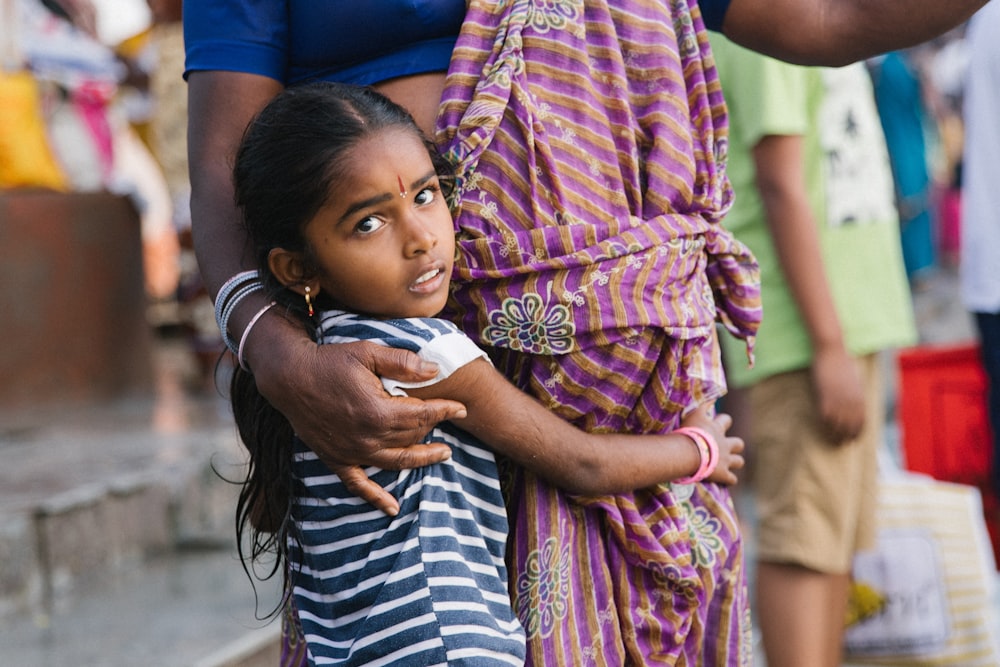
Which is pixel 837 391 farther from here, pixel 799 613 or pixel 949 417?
pixel 949 417

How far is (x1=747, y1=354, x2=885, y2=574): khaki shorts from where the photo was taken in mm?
2793

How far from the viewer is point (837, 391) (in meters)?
2.71

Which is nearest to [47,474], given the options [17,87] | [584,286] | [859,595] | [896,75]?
[17,87]

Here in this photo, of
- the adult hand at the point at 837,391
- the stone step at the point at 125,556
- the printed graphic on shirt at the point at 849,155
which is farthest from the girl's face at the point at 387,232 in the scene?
the printed graphic on shirt at the point at 849,155

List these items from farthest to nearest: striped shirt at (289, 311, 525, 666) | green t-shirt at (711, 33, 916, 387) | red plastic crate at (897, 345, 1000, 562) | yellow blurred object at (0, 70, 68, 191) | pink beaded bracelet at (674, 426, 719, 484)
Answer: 1. yellow blurred object at (0, 70, 68, 191)
2. red plastic crate at (897, 345, 1000, 562)
3. green t-shirt at (711, 33, 916, 387)
4. pink beaded bracelet at (674, 426, 719, 484)
5. striped shirt at (289, 311, 525, 666)

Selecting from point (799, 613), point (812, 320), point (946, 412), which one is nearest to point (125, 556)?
point (799, 613)

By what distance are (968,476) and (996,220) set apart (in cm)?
90

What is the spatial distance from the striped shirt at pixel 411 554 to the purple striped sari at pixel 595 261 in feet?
0.30

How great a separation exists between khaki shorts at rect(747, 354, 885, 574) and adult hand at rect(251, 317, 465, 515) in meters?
1.62

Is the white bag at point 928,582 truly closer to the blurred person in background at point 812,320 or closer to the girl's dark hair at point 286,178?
the blurred person in background at point 812,320

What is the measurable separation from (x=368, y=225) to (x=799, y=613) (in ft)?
6.09

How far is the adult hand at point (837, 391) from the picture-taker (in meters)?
2.71

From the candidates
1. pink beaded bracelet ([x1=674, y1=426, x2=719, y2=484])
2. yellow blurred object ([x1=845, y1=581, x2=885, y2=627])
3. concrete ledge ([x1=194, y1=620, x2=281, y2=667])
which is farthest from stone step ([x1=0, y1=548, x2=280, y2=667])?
yellow blurred object ([x1=845, y1=581, x2=885, y2=627])

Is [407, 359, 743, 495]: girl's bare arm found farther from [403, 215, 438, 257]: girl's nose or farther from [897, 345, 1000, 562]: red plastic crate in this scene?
[897, 345, 1000, 562]: red plastic crate
